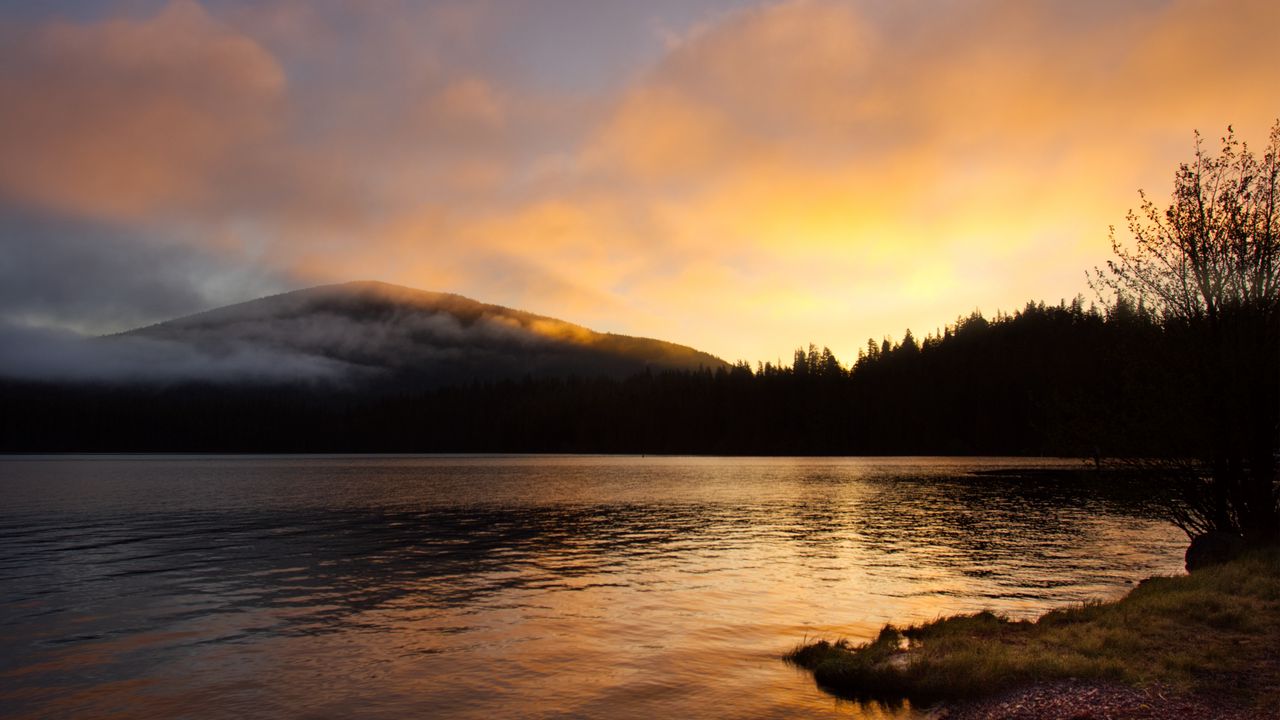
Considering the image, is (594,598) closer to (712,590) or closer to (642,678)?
(712,590)

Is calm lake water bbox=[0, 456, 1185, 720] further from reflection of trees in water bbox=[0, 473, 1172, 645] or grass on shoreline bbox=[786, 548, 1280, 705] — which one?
grass on shoreline bbox=[786, 548, 1280, 705]

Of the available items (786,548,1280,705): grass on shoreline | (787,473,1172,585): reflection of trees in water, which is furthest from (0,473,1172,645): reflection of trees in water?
(786,548,1280,705): grass on shoreline

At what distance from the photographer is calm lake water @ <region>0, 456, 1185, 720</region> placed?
22203 mm

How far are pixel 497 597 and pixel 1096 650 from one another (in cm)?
2501

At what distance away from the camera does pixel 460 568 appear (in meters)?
45.5

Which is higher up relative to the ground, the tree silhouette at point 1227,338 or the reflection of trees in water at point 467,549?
the tree silhouette at point 1227,338

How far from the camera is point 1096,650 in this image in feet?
70.8

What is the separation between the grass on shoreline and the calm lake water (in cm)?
179

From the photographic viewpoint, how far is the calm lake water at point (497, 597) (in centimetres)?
2220

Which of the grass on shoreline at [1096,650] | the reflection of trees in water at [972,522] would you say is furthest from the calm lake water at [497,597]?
the grass on shoreline at [1096,650]

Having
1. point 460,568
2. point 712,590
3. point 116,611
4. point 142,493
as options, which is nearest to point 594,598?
point 712,590

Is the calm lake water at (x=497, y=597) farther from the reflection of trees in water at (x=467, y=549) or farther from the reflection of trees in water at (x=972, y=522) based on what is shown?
the reflection of trees in water at (x=972, y=522)

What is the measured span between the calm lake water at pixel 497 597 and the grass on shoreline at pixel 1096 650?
5.87 ft

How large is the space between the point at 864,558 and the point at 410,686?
3365cm
